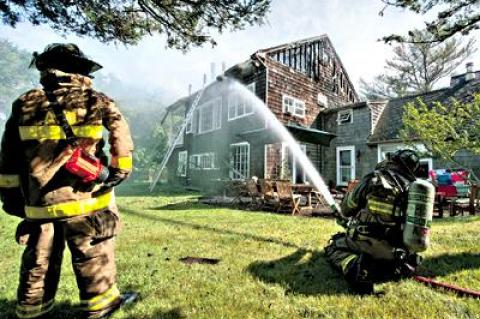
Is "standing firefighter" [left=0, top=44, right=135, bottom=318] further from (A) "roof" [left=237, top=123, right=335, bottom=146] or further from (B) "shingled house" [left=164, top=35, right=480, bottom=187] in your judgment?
(B) "shingled house" [left=164, top=35, right=480, bottom=187]

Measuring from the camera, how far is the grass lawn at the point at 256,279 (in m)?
2.35

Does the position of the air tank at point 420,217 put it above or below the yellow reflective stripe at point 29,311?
above

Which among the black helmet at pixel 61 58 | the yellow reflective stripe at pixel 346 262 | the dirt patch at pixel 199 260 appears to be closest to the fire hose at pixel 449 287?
the yellow reflective stripe at pixel 346 262

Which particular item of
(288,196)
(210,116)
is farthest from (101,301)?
(210,116)

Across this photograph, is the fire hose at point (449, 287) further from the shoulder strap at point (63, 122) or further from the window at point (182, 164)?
the window at point (182, 164)

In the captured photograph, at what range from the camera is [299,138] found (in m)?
11.5

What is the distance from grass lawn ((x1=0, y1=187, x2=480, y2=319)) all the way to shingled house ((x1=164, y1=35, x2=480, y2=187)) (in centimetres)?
743

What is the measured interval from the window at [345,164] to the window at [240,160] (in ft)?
19.1

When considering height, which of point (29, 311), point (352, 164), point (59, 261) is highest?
point (352, 164)

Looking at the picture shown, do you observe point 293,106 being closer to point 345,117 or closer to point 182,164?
point 345,117

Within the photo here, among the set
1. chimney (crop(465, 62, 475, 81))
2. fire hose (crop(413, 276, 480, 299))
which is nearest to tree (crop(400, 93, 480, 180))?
fire hose (crop(413, 276, 480, 299))

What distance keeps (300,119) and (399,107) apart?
5.86m

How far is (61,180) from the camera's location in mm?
2025

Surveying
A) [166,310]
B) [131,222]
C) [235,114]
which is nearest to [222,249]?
[166,310]
